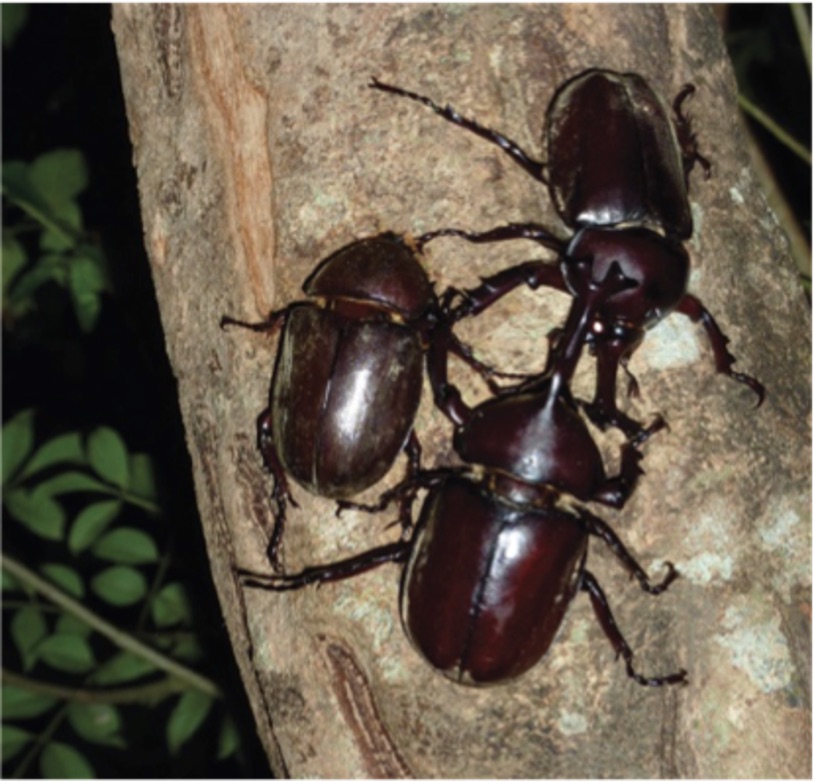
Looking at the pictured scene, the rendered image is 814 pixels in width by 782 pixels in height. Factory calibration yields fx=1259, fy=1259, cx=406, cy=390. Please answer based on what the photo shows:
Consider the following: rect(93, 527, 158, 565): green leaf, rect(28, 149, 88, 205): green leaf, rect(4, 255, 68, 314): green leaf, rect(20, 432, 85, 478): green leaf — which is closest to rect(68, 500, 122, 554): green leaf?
rect(93, 527, 158, 565): green leaf

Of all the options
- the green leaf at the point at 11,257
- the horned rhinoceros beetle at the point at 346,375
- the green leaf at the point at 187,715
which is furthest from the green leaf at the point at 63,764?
the horned rhinoceros beetle at the point at 346,375

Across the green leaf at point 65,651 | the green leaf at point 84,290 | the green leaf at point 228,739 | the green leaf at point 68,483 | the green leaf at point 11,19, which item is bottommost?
the green leaf at point 228,739

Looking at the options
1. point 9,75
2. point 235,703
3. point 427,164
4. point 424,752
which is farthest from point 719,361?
point 9,75

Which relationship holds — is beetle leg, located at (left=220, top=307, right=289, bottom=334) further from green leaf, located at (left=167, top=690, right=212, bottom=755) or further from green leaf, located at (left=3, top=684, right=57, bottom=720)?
green leaf, located at (left=3, top=684, right=57, bottom=720)

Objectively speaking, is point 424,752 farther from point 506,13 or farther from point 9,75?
point 9,75

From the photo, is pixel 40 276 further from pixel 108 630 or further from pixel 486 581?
pixel 486 581

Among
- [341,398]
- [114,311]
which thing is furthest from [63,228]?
[341,398]

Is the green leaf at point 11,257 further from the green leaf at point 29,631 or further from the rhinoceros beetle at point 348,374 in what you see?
the rhinoceros beetle at point 348,374
